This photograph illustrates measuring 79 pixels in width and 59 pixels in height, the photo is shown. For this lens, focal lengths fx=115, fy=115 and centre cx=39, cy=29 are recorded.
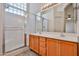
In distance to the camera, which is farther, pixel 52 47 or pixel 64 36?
pixel 52 47

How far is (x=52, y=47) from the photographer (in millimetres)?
2076

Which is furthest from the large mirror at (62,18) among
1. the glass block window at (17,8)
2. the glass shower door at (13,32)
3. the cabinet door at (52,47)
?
the glass shower door at (13,32)

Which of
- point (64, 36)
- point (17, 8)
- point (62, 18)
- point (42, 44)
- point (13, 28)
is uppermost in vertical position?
point (17, 8)

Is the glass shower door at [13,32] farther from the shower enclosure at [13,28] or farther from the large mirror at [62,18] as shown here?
the large mirror at [62,18]

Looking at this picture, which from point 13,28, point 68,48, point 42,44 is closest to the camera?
point 68,48

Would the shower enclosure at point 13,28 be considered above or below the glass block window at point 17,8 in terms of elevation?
below

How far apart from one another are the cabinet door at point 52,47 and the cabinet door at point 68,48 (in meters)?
0.12

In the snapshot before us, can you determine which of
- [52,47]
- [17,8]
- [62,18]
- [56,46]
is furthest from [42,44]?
[17,8]

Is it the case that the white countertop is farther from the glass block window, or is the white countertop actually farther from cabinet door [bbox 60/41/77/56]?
the glass block window

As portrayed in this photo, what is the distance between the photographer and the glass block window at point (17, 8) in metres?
1.93

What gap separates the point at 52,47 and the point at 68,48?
0.40 m

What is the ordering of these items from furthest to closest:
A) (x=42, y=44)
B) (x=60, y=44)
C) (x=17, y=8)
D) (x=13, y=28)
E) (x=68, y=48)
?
1. (x=42, y=44)
2. (x=13, y=28)
3. (x=17, y=8)
4. (x=60, y=44)
5. (x=68, y=48)

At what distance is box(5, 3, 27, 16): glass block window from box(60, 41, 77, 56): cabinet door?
0.89 m

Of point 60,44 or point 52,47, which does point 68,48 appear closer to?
point 60,44
